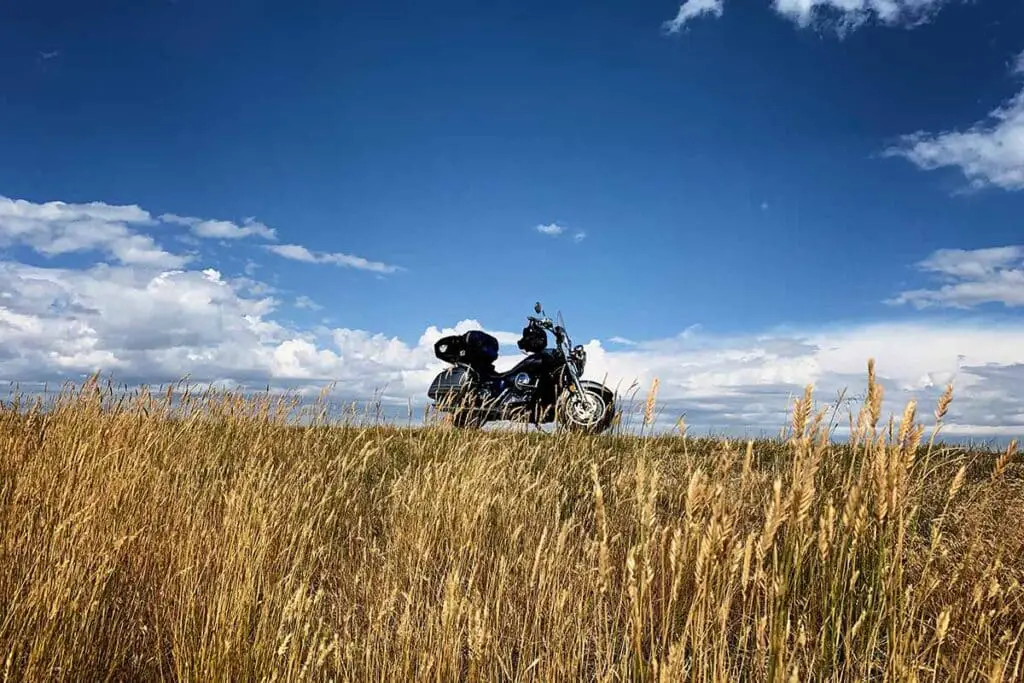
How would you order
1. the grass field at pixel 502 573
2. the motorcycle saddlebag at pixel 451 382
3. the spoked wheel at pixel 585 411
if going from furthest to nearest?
the motorcycle saddlebag at pixel 451 382 < the spoked wheel at pixel 585 411 < the grass field at pixel 502 573

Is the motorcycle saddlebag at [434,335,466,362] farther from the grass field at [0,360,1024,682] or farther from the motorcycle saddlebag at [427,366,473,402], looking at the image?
the grass field at [0,360,1024,682]

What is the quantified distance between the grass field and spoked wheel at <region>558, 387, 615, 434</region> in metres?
2.30

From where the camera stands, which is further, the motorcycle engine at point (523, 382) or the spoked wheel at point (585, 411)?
the motorcycle engine at point (523, 382)

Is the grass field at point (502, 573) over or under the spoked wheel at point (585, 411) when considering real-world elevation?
under

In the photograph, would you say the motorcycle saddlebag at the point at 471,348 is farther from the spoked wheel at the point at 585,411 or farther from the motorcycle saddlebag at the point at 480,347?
the spoked wheel at the point at 585,411

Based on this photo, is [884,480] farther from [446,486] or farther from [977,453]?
[977,453]

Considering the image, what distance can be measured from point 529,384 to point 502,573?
6.13 m

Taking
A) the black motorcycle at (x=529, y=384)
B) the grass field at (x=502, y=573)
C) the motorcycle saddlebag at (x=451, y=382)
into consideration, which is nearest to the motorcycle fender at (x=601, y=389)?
the black motorcycle at (x=529, y=384)

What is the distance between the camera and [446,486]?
4250 millimetres

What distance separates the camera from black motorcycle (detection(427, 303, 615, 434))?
839 cm

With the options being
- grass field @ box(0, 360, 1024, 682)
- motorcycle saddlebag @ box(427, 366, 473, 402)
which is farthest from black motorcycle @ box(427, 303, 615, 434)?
grass field @ box(0, 360, 1024, 682)

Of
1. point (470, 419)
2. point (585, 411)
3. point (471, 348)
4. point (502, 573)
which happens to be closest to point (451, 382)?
point (471, 348)

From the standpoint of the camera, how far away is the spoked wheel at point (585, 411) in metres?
8.28

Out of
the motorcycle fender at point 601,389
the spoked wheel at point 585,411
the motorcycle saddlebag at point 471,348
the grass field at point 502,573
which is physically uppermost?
the motorcycle saddlebag at point 471,348
